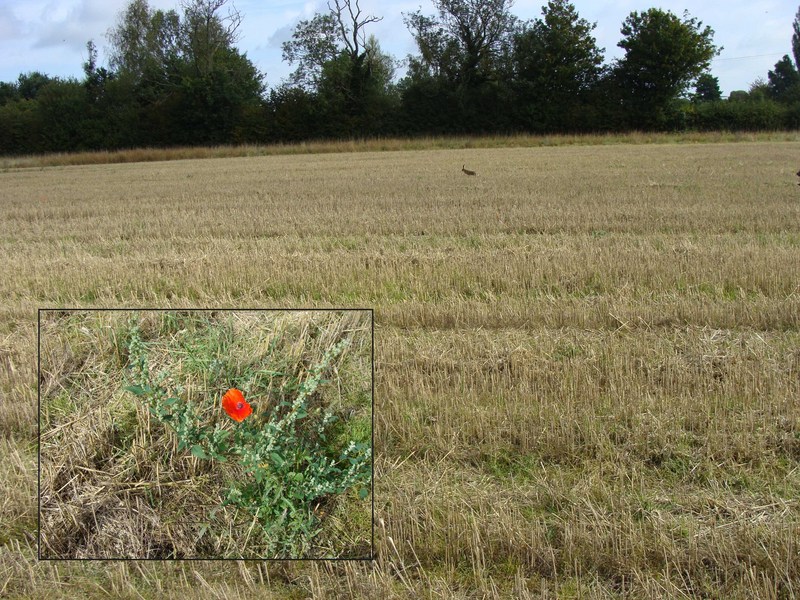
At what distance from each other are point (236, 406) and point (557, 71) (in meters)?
44.6

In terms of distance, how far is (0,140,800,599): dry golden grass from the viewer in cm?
289

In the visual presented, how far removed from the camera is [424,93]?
152ft

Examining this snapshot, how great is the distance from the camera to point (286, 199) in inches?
601

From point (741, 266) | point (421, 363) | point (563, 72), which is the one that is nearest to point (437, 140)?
point (563, 72)

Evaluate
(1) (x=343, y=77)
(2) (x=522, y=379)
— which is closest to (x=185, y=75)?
(1) (x=343, y=77)

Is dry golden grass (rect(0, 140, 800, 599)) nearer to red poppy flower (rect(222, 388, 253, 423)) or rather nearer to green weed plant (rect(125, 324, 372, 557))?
green weed plant (rect(125, 324, 372, 557))

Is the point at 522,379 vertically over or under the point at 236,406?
under

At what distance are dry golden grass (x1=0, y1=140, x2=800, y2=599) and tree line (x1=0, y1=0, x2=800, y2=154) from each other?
33.2m

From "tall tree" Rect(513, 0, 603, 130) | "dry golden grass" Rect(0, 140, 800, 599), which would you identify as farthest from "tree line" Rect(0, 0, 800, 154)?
"dry golden grass" Rect(0, 140, 800, 599)

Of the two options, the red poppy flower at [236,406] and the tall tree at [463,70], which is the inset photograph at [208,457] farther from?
the tall tree at [463,70]

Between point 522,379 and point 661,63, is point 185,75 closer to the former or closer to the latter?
point 661,63

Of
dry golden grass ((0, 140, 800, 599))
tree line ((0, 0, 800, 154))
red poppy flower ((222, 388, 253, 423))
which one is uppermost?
tree line ((0, 0, 800, 154))

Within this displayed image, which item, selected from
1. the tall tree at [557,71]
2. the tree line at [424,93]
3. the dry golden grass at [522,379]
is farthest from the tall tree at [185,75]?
the dry golden grass at [522,379]

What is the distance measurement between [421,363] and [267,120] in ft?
144
